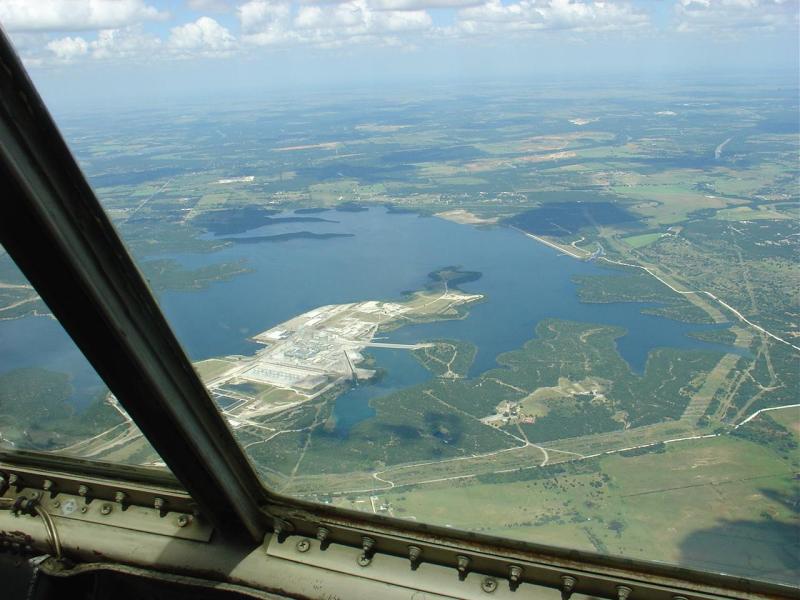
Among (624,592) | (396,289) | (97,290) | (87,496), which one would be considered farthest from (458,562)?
(396,289)

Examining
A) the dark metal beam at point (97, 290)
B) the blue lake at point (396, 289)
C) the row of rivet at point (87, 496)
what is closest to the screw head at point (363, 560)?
the dark metal beam at point (97, 290)

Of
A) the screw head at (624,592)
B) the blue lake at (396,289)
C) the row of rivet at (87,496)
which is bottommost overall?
the blue lake at (396,289)

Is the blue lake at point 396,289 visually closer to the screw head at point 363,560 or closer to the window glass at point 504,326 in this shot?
the window glass at point 504,326

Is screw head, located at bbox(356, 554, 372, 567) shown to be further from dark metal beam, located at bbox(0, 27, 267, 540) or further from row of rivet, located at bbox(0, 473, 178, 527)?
row of rivet, located at bbox(0, 473, 178, 527)

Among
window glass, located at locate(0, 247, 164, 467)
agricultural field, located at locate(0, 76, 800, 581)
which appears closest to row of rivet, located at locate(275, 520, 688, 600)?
agricultural field, located at locate(0, 76, 800, 581)

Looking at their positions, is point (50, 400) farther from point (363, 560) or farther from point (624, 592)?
point (624, 592)

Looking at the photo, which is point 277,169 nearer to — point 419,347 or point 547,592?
point 419,347
